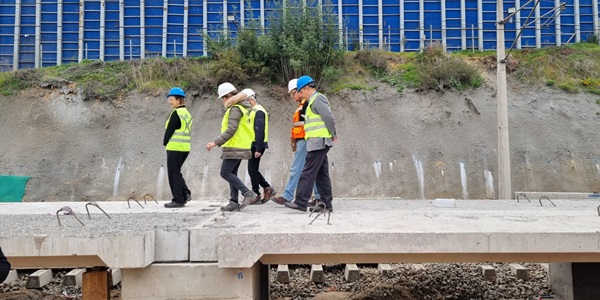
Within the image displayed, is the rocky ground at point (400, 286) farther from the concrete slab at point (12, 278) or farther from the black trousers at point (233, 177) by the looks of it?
the black trousers at point (233, 177)

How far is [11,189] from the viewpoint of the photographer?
44.6 feet

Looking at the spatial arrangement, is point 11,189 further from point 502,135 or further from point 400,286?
point 502,135

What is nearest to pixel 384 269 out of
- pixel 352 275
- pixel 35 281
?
pixel 352 275

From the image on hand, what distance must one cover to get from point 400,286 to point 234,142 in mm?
3038

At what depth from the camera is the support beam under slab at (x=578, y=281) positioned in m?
5.20

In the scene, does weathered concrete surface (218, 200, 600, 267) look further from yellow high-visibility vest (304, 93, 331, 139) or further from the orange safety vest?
the orange safety vest

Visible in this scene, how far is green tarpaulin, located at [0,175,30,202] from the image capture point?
13.0 meters

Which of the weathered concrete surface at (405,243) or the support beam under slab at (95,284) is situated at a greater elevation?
the weathered concrete surface at (405,243)

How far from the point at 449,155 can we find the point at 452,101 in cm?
275

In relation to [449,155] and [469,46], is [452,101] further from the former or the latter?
[469,46]

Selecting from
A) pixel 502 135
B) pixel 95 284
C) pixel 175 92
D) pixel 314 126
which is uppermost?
pixel 175 92

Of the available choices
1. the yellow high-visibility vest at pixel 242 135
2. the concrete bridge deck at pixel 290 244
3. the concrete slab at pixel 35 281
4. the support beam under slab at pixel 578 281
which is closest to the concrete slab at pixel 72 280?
the concrete slab at pixel 35 281

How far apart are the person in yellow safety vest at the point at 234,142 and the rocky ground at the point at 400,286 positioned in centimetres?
163

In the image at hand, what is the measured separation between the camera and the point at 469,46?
21.3 meters
